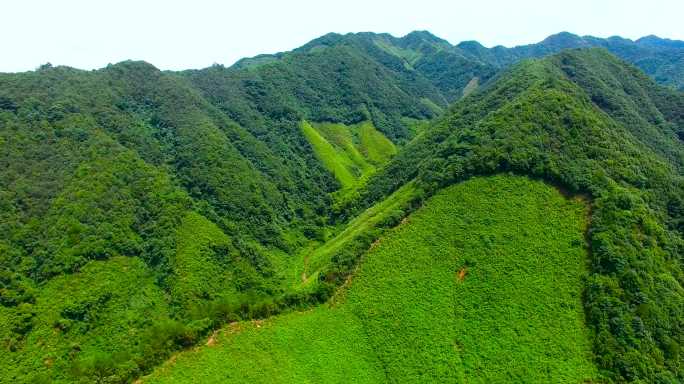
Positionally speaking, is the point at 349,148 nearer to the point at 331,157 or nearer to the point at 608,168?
the point at 331,157

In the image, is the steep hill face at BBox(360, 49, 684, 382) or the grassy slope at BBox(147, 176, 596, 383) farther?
the grassy slope at BBox(147, 176, 596, 383)

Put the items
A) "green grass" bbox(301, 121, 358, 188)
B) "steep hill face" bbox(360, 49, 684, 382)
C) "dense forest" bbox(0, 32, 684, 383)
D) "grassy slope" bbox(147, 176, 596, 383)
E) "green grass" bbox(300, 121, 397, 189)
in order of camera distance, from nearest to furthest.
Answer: "steep hill face" bbox(360, 49, 684, 382), "grassy slope" bbox(147, 176, 596, 383), "dense forest" bbox(0, 32, 684, 383), "green grass" bbox(301, 121, 358, 188), "green grass" bbox(300, 121, 397, 189)

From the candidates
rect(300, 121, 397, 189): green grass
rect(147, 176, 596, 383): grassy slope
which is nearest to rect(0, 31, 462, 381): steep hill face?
rect(300, 121, 397, 189): green grass

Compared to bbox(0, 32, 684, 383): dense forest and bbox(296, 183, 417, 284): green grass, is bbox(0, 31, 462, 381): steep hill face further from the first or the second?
bbox(296, 183, 417, 284): green grass

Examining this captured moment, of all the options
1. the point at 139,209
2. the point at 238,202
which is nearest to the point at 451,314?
the point at 238,202

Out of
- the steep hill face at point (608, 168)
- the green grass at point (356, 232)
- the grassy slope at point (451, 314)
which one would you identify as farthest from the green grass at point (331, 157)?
the grassy slope at point (451, 314)

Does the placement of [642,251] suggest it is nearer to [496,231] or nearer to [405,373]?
[496,231]

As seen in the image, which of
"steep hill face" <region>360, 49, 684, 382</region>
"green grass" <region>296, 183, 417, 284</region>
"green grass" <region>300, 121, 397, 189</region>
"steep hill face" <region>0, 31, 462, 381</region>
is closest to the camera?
"steep hill face" <region>360, 49, 684, 382</region>

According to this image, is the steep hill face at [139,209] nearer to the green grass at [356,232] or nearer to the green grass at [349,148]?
the green grass at [349,148]
